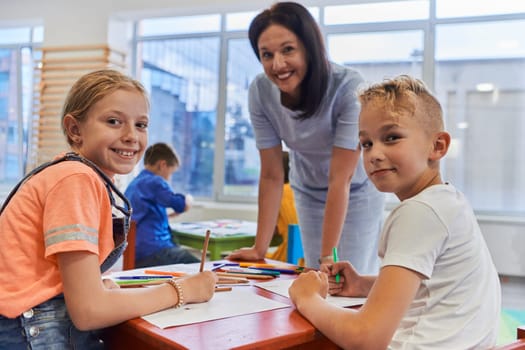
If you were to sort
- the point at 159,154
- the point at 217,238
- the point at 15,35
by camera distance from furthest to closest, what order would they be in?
the point at 15,35 < the point at 159,154 < the point at 217,238

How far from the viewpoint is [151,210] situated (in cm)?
323

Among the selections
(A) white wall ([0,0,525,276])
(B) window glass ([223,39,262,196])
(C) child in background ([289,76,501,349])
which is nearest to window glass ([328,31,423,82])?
(A) white wall ([0,0,525,276])

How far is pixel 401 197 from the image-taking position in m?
1.06

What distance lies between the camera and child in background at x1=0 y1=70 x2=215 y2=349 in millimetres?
891

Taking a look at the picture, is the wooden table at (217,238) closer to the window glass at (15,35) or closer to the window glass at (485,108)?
the window glass at (485,108)

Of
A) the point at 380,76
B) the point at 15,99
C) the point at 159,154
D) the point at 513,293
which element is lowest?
the point at 513,293

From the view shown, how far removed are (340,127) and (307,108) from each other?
12cm

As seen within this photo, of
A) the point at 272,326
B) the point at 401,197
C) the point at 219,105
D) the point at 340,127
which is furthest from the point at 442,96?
the point at 272,326

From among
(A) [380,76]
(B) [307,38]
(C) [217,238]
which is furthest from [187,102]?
(B) [307,38]

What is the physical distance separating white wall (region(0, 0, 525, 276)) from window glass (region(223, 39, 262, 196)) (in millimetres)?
298

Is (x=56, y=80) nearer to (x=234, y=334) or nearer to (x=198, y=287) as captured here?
(x=198, y=287)

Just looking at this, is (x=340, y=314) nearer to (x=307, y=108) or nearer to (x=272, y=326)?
(x=272, y=326)

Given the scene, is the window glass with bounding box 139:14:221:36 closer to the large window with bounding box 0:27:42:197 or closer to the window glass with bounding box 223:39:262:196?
the window glass with bounding box 223:39:262:196

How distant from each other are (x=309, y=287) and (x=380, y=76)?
4101 millimetres
